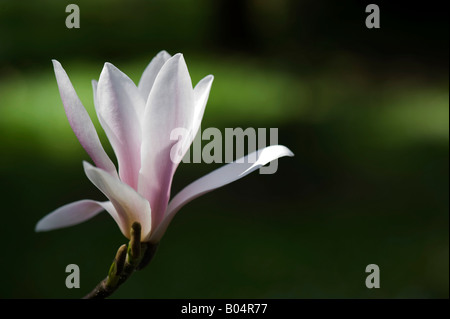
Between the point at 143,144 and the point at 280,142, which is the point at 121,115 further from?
the point at 280,142


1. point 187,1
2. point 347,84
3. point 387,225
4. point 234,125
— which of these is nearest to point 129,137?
point 387,225

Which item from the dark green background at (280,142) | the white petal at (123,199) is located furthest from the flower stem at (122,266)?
the dark green background at (280,142)

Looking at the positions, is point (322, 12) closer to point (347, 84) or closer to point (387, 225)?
point (347, 84)

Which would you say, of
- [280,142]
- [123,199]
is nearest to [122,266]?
[123,199]

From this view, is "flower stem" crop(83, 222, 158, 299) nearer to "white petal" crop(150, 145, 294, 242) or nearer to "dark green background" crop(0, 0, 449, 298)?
"white petal" crop(150, 145, 294, 242)

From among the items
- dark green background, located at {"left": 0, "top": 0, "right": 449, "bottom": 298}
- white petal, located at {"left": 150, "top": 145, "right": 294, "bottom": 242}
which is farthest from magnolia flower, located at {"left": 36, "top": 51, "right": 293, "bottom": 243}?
dark green background, located at {"left": 0, "top": 0, "right": 449, "bottom": 298}

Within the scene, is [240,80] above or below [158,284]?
above

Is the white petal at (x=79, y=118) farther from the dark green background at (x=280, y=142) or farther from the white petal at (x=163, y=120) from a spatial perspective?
the dark green background at (x=280, y=142)
